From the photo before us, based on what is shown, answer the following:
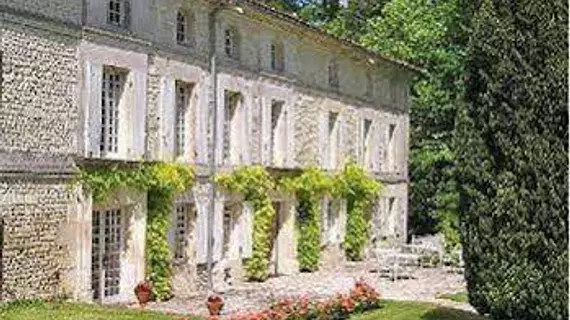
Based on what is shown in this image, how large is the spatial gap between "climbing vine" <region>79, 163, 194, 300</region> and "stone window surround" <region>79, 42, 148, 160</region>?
494 mm

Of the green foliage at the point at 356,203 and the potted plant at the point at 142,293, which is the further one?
the green foliage at the point at 356,203

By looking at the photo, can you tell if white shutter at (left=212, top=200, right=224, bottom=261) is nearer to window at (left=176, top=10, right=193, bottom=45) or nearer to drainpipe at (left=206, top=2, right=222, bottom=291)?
drainpipe at (left=206, top=2, right=222, bottom=291)

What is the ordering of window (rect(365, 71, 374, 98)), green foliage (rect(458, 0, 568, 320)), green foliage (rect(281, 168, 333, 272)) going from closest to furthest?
green foliage (rect(458, 0, 568, 320)) < green foliage (rect(281, 168, 333, 272)) < window (rect(365, 71, 374, 98))

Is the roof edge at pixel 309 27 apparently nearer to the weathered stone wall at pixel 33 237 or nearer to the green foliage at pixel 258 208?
the green foliage at pixel 258 208

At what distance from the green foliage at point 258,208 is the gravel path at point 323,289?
53 cm

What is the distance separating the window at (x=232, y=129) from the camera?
86.2ft

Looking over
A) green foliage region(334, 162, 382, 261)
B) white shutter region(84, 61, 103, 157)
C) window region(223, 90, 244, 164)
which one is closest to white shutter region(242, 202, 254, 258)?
window region(223, 90, 244, 164)

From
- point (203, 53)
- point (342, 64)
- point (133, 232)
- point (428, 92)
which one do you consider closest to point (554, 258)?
point (133, 232)

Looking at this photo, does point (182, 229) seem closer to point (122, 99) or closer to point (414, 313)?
point (122, 99)

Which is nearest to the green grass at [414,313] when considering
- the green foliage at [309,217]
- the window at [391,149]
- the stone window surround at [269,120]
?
the stone window surround at [269,120]

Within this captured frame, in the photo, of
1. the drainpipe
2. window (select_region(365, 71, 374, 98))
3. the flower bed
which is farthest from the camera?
window (select_region(365, 71, 374, 98))

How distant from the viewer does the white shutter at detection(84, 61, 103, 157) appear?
66.1ft

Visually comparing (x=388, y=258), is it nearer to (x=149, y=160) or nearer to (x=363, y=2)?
(x=149, y=160)

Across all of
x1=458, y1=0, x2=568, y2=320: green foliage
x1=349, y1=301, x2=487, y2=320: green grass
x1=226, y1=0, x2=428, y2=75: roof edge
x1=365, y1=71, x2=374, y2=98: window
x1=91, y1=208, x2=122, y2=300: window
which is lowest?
x1=349, y1=301, x2=487, y2=320: green grass
